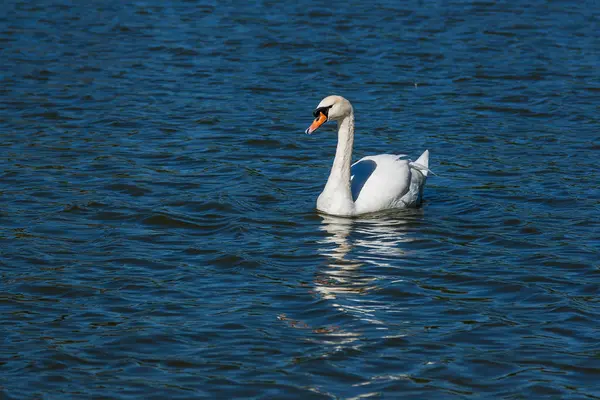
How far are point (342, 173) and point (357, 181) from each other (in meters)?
0.43

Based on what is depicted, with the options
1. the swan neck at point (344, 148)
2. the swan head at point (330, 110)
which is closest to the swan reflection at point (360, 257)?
the swan neck at point (344, 148)

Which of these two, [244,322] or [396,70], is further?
[396,70]

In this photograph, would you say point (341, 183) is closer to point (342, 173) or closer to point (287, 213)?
point (342, 173)

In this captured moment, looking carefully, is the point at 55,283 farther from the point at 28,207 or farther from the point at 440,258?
the point at 440,258

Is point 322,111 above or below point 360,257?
above

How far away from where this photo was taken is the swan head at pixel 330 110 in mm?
11844

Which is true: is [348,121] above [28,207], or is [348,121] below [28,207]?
Answer: above

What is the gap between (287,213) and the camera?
12.1m

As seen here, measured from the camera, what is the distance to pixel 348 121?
12266 mm

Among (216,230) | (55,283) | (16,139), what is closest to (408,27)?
(16,139)

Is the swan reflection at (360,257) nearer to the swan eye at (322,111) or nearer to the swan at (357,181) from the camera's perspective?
the swan at (357,181)

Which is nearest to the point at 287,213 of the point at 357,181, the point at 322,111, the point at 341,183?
the point at 341,183

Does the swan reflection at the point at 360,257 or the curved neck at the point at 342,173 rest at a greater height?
the curved neck at the point at 342,173

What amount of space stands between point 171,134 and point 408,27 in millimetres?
7952
